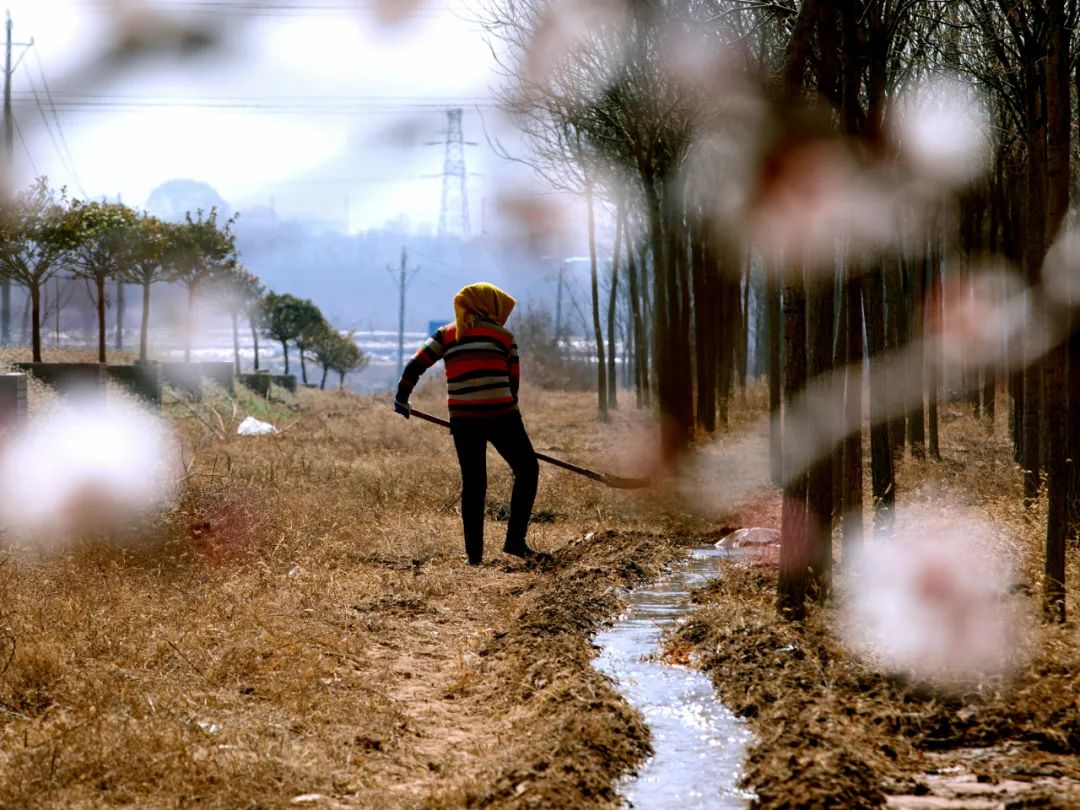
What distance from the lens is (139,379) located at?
26.2 metres

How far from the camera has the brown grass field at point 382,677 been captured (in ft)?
14.1

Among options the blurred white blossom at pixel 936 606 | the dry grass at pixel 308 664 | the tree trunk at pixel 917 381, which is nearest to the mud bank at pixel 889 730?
the blurred white blossom at pixel 936 606

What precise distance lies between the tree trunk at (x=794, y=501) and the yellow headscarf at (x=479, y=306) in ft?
8.57

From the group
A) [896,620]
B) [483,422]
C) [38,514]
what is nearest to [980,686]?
[896,620]

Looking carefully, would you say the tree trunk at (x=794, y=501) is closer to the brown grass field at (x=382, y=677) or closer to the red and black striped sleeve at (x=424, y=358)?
the brown grass field at (x=382, y=677)

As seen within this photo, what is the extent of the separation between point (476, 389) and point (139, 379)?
18.6 meters

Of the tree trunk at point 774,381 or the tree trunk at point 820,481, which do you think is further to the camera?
the tree trunk at point 774,381

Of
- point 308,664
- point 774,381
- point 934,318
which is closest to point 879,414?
point 308,664

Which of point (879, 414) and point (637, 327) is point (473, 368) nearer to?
point (879, 414)

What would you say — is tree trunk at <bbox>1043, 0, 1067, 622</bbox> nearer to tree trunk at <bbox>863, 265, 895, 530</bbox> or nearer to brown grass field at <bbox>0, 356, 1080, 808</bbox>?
brown grass field at <bbox>0, 356, 1080, 808</bbox>

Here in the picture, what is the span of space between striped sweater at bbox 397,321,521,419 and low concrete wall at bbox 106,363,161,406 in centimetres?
1775

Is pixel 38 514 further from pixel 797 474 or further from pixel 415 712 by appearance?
pixel 797 474

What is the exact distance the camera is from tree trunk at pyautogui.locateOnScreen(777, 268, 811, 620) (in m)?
7.04

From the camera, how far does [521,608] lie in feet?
25.4
